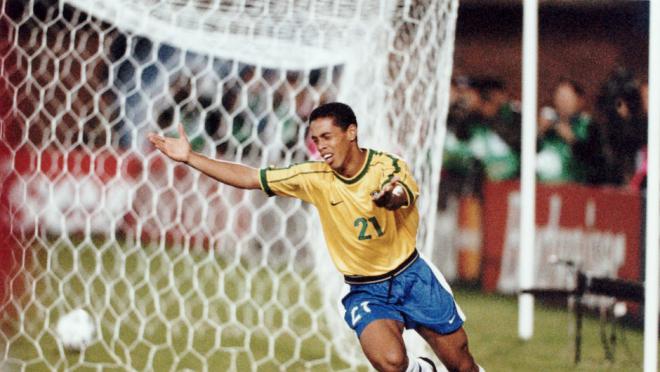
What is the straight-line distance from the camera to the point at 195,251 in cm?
924

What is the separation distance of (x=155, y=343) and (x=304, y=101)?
3.02 m

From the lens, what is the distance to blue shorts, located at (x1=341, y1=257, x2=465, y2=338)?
374 cm

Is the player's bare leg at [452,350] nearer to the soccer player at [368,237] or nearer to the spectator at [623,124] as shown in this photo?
the soccer player at [368,237]

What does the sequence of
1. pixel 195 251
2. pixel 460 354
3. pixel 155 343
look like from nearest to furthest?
1. pixel 460 354
2. pixel 155 343
3. pixel 195 251

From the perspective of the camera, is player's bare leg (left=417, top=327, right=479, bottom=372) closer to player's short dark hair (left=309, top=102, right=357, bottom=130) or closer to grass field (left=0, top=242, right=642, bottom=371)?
player's short dark hair (left=309, top=102, right=357, bottom=130)

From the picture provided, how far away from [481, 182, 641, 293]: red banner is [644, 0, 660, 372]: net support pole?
10.2 feet

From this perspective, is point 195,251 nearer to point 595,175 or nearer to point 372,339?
point 595,175

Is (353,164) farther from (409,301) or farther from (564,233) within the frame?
(564,233)

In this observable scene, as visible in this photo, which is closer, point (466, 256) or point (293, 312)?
point (293, 312)

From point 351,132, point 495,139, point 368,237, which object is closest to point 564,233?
point 495,139

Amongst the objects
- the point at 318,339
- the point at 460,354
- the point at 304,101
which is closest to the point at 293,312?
the point at 318,339

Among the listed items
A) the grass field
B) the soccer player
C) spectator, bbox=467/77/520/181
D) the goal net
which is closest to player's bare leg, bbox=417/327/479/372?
the soccer player

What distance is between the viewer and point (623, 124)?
784 cm

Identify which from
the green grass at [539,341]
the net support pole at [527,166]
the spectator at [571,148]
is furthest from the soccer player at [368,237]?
the spectator at [571,148]
